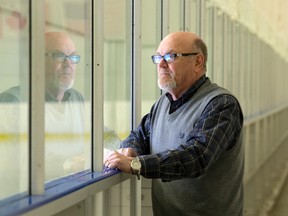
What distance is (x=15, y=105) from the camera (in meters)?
1.65

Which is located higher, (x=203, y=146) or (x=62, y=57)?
(x=62, y=57)

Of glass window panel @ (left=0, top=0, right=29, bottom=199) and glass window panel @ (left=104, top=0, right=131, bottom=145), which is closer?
glass window panel @ (left=0, top=0, right=29, bottom=199)

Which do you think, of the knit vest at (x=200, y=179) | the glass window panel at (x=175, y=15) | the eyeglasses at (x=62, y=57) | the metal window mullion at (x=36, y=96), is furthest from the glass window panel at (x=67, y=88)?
the glass window panel at (x=175, y=15)

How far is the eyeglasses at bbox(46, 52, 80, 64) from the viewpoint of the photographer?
188 centimetres

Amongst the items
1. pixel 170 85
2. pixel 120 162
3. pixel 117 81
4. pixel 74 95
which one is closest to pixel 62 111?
pixel 74 95

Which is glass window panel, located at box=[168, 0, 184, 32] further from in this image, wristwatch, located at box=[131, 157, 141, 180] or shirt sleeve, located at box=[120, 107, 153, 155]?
wristwatch, located at box=[131, 157, 141, 180]

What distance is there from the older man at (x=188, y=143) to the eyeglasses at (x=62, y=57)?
1.48 ft

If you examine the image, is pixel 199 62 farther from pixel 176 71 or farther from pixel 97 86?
pixel 97 86

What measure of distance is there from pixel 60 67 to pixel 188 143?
67 centimetres

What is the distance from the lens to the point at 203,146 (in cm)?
220

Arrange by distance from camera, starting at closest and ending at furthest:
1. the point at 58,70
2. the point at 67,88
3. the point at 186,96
A: the point at 58,70 → the point at 67,88 → the point at 186,96

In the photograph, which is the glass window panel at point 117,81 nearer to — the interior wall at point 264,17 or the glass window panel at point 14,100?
the glass window panel at point 14,100

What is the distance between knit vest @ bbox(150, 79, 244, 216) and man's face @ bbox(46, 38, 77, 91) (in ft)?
1.99

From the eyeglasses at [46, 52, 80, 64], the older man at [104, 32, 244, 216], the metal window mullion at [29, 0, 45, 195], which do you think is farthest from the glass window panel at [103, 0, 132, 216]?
the metal window mullion at [29, 0, 45, 195]
